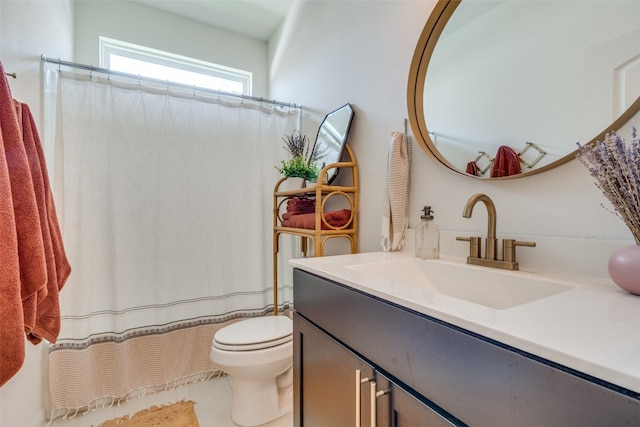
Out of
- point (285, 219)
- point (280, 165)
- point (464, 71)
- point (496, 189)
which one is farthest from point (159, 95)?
point (496, 189)

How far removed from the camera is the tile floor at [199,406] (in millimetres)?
1468

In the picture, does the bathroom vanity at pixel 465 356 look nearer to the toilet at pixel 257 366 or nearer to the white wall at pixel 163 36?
the toilet at pixel 257 366

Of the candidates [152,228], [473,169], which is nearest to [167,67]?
[152,228]

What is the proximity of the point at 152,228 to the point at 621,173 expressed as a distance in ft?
6.65

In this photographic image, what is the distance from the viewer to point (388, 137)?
1.32 meters

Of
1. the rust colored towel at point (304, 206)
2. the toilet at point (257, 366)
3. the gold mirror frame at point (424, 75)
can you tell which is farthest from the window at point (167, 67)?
the toilet at point (257, 366)

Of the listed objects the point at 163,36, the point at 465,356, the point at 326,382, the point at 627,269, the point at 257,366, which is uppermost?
the point at 163,36

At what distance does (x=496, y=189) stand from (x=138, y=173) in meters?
1.86

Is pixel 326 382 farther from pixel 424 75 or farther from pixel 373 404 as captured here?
pixel 424 75

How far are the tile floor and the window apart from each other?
81.4 inches

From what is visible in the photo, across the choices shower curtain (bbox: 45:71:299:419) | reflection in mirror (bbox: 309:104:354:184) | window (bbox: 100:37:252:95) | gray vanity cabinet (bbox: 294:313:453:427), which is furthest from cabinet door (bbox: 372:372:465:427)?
window (bbox: 100:37:252:95)

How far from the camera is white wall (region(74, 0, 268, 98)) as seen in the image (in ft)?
6.72

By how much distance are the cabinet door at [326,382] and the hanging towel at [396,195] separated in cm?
50

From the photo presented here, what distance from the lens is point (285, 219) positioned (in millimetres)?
1751
